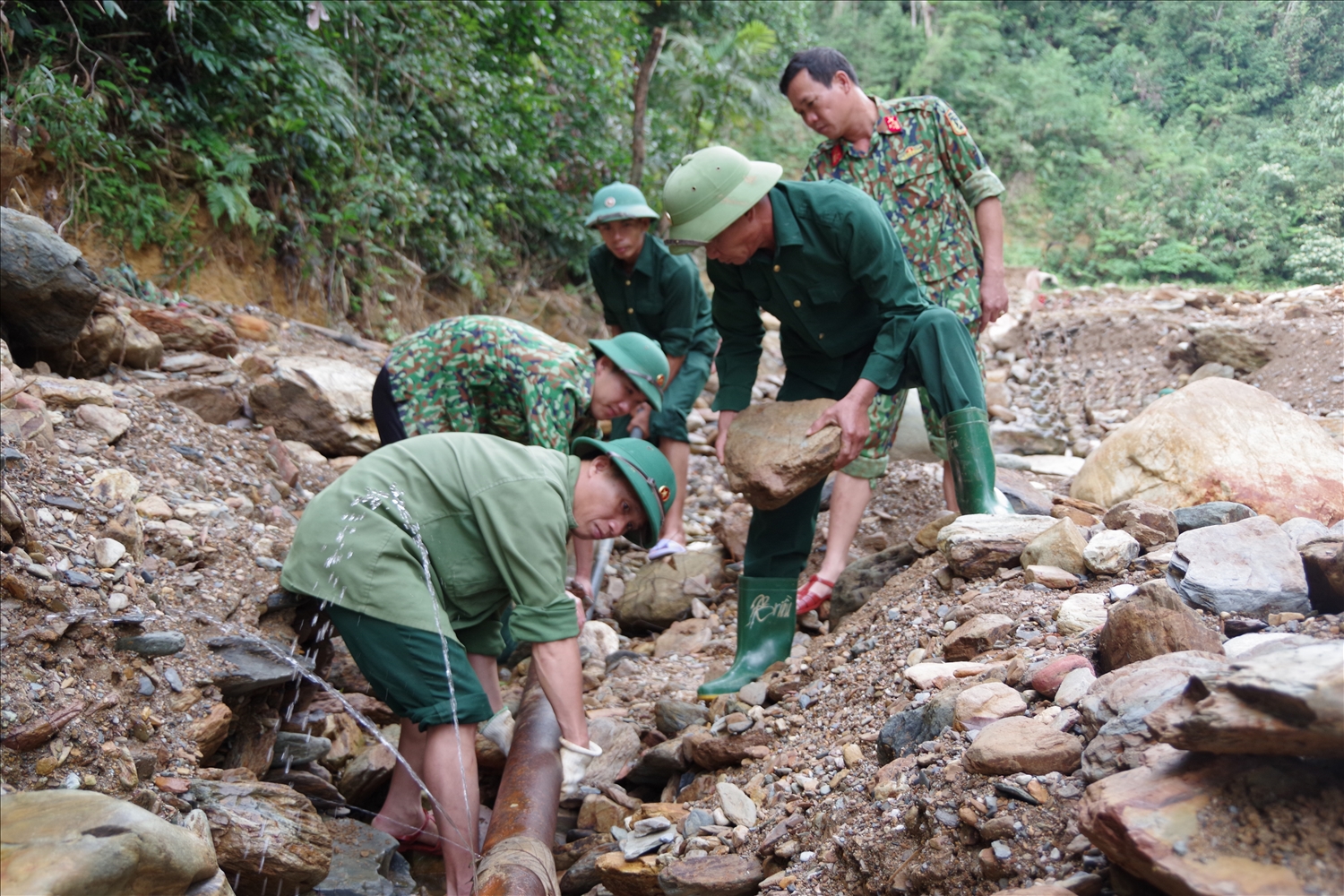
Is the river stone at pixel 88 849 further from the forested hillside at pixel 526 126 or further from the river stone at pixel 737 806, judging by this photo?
the forested hillside at pixel 526 126

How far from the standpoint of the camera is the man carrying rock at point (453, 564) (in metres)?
2.73

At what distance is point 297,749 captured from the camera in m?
3.28

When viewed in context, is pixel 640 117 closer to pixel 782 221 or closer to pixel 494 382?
pixel 494 382

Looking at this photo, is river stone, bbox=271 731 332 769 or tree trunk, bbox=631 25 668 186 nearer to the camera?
river stone, bbox=271 731 332 769

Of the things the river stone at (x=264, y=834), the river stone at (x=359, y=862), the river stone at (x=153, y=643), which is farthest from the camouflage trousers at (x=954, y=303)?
the river stone at (x=153, y=643)

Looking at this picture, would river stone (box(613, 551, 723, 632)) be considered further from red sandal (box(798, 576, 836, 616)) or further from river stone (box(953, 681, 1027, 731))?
river stone (box(953, 681, 1027, 731))

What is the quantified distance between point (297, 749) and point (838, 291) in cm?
241

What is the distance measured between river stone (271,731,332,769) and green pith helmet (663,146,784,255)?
2.12m

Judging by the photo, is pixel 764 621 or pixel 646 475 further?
pixel 764 621

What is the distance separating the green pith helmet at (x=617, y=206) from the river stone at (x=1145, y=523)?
2794 mm

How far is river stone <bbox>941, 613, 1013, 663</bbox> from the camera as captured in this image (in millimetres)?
2605

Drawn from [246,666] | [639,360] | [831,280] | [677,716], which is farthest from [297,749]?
[831,280]

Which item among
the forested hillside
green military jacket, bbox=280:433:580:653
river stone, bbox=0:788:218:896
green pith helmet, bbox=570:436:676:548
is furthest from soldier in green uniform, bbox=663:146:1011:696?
river stone, bbox=0:788:218:896

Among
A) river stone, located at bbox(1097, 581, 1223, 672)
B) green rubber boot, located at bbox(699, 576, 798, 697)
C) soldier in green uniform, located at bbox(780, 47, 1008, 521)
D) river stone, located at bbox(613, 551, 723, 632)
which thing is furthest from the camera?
river stone, located at bbox(613, 551, 723, 632)
